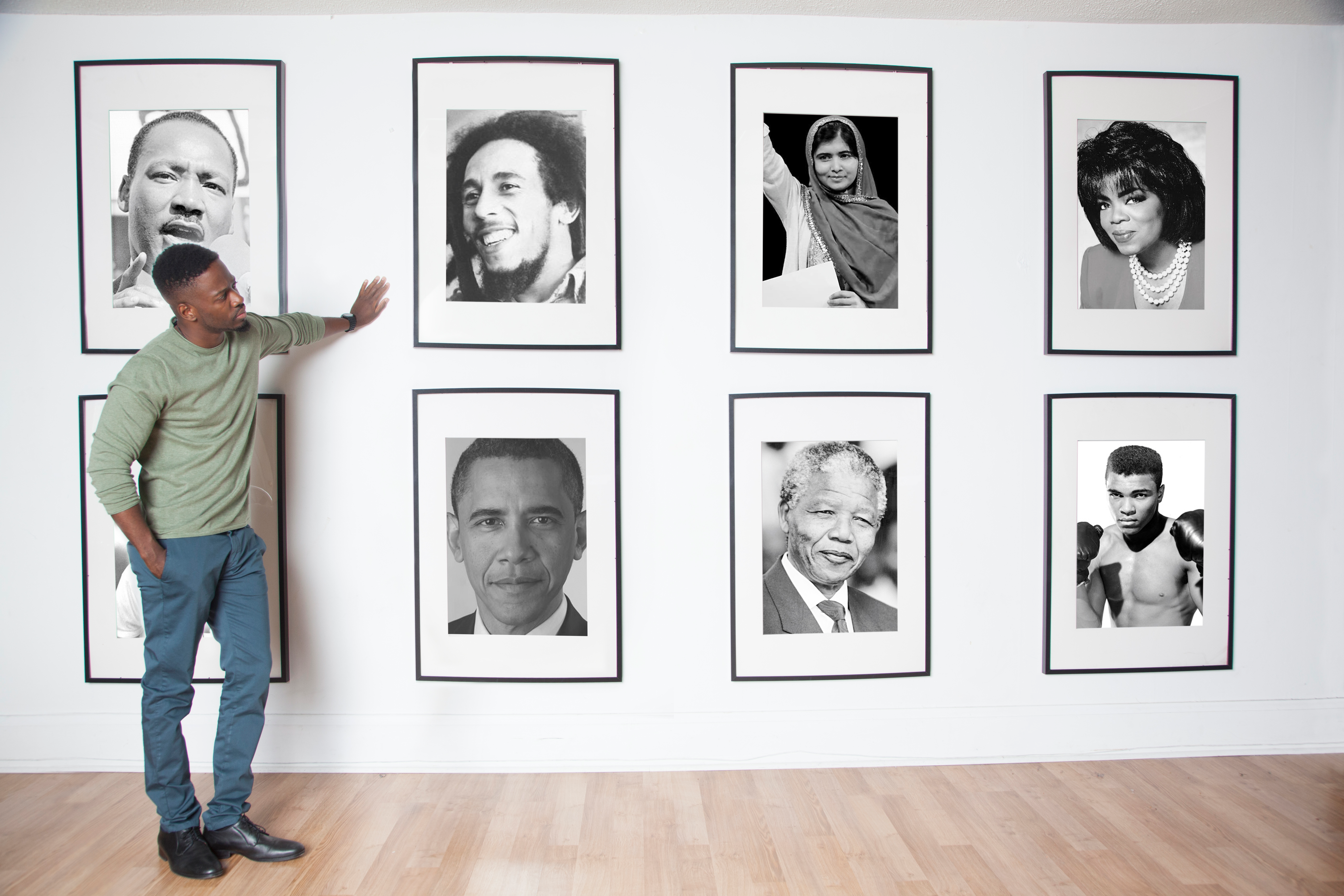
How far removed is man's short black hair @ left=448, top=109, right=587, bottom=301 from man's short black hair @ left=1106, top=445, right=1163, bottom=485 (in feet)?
6.46

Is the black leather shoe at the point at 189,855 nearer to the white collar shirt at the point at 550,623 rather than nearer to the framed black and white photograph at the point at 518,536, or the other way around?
the framed black and white photograph at the point at 518,536

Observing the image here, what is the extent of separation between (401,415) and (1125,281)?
2.53m

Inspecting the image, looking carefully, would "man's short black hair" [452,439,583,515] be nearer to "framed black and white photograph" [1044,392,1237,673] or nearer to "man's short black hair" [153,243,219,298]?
"man's short black hair" [153,243,219,298]

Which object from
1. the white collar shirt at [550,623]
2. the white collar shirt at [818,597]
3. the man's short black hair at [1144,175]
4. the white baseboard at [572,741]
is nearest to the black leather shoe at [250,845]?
the white baseboard at [572,741]

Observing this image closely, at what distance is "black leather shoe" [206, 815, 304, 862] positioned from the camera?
2.02 metres

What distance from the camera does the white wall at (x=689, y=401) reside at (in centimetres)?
246

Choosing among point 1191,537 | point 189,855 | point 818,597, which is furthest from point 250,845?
point 1191,537

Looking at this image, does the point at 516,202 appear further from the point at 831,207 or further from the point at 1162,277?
the point at 1162,277

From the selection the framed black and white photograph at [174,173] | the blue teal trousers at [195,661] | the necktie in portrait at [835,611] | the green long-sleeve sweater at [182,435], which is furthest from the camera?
the necktie in portrait at [835,611]

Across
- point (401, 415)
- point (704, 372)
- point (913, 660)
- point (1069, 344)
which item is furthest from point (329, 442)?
point (1069, 344)

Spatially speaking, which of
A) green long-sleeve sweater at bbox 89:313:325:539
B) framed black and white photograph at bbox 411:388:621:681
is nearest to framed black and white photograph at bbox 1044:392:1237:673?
framed black and white photograph at bbox 411:388:621:681

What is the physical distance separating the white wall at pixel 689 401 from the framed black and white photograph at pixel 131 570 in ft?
0.15

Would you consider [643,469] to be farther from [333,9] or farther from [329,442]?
[333,9]

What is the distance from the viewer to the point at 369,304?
2451mm
